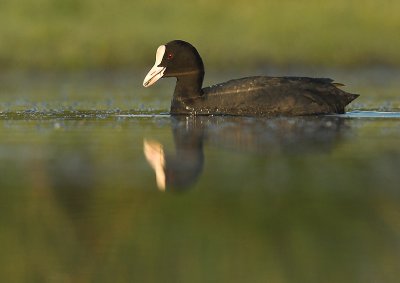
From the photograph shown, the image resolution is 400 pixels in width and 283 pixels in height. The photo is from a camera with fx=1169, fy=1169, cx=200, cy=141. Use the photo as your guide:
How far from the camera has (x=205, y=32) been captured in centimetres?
2886

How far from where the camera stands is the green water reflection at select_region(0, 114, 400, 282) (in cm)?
654

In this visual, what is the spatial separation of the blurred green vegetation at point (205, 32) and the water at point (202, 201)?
45.6ft

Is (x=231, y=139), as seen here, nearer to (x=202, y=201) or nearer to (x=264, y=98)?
(x=264, y=98)

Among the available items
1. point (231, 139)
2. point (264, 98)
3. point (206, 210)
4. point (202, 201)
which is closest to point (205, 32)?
point (264, 98)

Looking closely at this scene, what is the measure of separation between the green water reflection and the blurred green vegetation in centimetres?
1557

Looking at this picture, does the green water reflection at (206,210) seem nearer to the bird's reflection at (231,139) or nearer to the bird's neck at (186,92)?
the bird's reflection at (231,139)

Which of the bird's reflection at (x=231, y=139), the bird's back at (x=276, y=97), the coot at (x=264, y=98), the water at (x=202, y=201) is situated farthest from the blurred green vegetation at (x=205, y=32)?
the water at (x=202, y=201)

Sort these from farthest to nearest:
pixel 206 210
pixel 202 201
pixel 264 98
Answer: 1. pixel 264 98
2. pixel 202 201
3. pixel 206 210

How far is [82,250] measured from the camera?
700cm

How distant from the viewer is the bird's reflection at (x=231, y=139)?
32.1 ft

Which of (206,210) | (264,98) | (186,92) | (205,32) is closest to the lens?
(206,210)

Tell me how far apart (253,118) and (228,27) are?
597 inches

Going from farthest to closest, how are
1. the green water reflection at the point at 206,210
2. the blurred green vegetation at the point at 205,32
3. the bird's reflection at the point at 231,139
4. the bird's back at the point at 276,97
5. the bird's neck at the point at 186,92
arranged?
the blurred green vegetation at the point at 205,32, the bird's neck at the point at 186,92, the bird's back at the point at 276,97, the bird's reflection at the point at 231,139, the green water reflection at the point at 206,210

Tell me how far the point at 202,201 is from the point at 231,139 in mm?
3827
